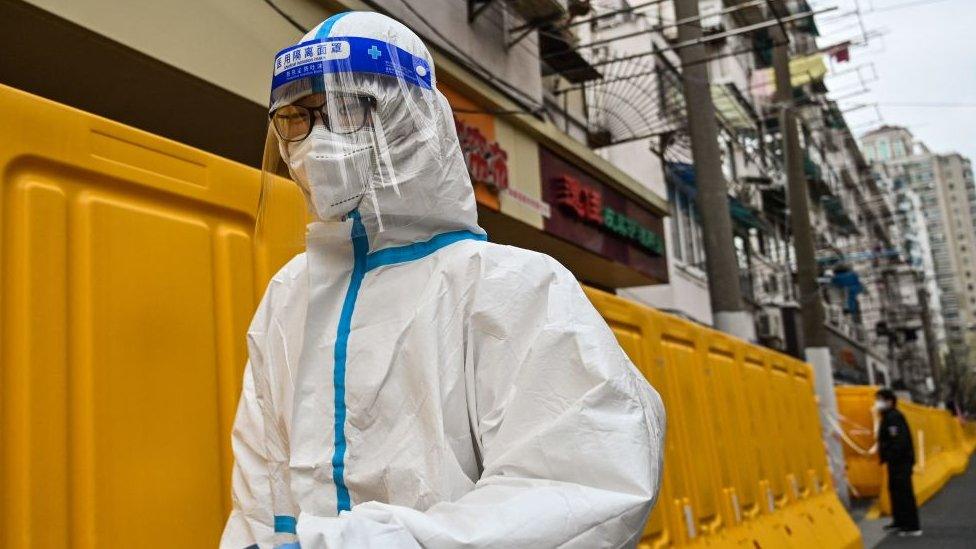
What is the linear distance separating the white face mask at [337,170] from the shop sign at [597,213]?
9356mm

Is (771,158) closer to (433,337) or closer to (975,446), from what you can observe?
(975,446)

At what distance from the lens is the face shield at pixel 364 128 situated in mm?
1969

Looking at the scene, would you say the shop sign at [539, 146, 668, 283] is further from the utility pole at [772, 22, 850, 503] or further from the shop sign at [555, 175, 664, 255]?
the utility pole at [772, 22, 850, 503]

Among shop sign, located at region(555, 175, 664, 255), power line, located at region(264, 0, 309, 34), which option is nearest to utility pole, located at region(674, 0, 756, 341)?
shop sign, located at region(555, 175, 664, 255)

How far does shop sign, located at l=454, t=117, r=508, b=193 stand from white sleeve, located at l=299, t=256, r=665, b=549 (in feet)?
23.3

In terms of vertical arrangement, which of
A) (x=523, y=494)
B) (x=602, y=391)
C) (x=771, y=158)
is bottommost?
(x=523, y=494)

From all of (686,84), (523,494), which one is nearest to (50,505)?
(523,494)

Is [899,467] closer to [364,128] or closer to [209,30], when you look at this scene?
[209,30]

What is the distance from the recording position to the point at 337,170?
6.44 feet

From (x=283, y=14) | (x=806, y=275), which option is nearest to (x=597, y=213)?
(x=806, y=275)

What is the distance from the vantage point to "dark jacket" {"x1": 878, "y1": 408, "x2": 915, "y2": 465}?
11.2 meters

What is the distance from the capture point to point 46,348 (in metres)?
2.19

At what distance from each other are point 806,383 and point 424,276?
30.7 ft

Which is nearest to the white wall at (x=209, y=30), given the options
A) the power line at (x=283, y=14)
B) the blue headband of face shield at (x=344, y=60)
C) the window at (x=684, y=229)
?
the power line at (x=283, y=14)
